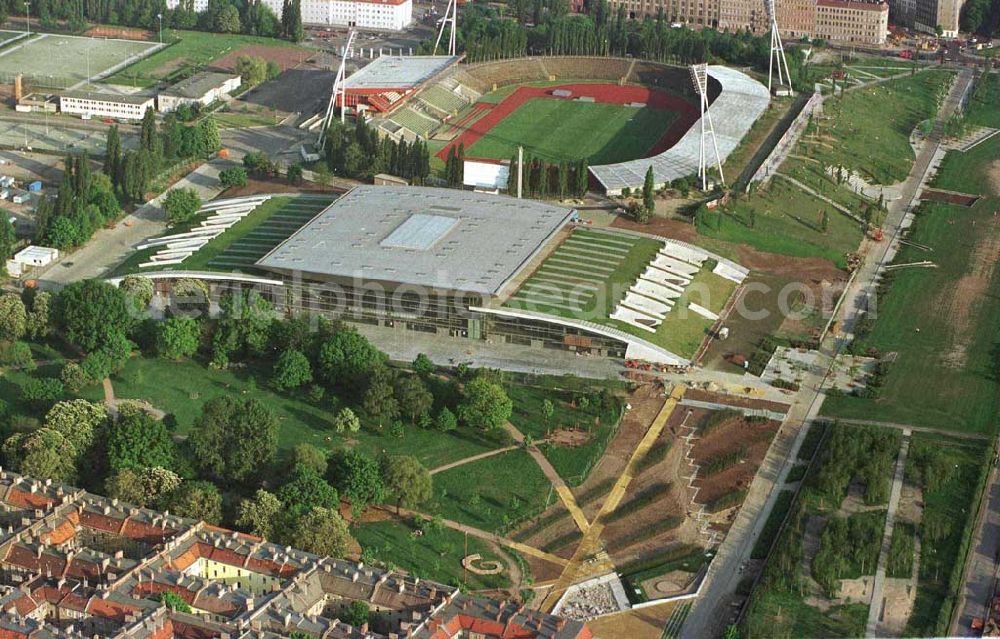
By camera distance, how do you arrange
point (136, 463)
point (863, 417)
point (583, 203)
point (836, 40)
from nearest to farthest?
point (136, 463)
point (863, 417)
point (583, 203)
point (836, 40)

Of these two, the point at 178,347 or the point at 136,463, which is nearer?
the point at 136,463

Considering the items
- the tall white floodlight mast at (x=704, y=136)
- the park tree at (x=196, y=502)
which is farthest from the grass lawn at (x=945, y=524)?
→ the tall white floodlight mast at (x=704, y=136)

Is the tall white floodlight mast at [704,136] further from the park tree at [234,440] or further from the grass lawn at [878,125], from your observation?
the park tree at [234,440]

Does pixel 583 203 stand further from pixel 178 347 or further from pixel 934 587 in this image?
pixel 934 587

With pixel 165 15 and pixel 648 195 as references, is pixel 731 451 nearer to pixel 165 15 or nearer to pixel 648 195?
pixel 648 195

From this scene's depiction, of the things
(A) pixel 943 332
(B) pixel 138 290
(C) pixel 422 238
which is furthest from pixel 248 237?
(A) pixel 943 332

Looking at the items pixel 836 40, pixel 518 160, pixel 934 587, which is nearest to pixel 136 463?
pixel 934 587

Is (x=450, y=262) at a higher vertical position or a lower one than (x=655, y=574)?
higher
